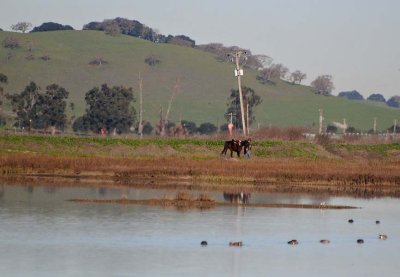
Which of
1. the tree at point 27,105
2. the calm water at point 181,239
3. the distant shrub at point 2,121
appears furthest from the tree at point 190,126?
the calm water at point 181,239

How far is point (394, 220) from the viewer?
1543 inches

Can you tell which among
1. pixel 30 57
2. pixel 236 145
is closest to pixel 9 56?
pixel 30 57

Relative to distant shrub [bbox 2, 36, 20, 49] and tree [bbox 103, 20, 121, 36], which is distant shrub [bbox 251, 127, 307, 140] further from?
tree [bbox 103, 20, 121, 36]

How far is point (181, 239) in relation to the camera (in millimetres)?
31203

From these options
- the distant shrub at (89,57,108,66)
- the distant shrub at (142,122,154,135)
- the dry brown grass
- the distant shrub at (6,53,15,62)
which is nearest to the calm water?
the dry brown grass

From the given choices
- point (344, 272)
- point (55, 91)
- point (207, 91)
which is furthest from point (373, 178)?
point (207, 91)

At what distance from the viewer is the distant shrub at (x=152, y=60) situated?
156 m

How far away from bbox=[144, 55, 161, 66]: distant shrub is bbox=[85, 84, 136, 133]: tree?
137 feet

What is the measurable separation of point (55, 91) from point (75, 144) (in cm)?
3846

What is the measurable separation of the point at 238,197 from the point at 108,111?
2603 inches

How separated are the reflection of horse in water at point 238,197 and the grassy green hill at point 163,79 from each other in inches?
3356

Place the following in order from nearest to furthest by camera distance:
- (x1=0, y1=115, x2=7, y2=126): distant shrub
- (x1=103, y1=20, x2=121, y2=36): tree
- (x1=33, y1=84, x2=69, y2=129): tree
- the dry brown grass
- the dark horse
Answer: the dry brown grass → the dark horse → (x1=33, y1=84, x2=69, y2=129): tree → (x1=0, y1=115, x2=7, y2=126): distant shrub → (x1=103, y1=20, x2=121, y2=36): tree

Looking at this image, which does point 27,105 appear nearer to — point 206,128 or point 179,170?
point 206,128

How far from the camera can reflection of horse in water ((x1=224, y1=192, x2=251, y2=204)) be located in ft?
142
